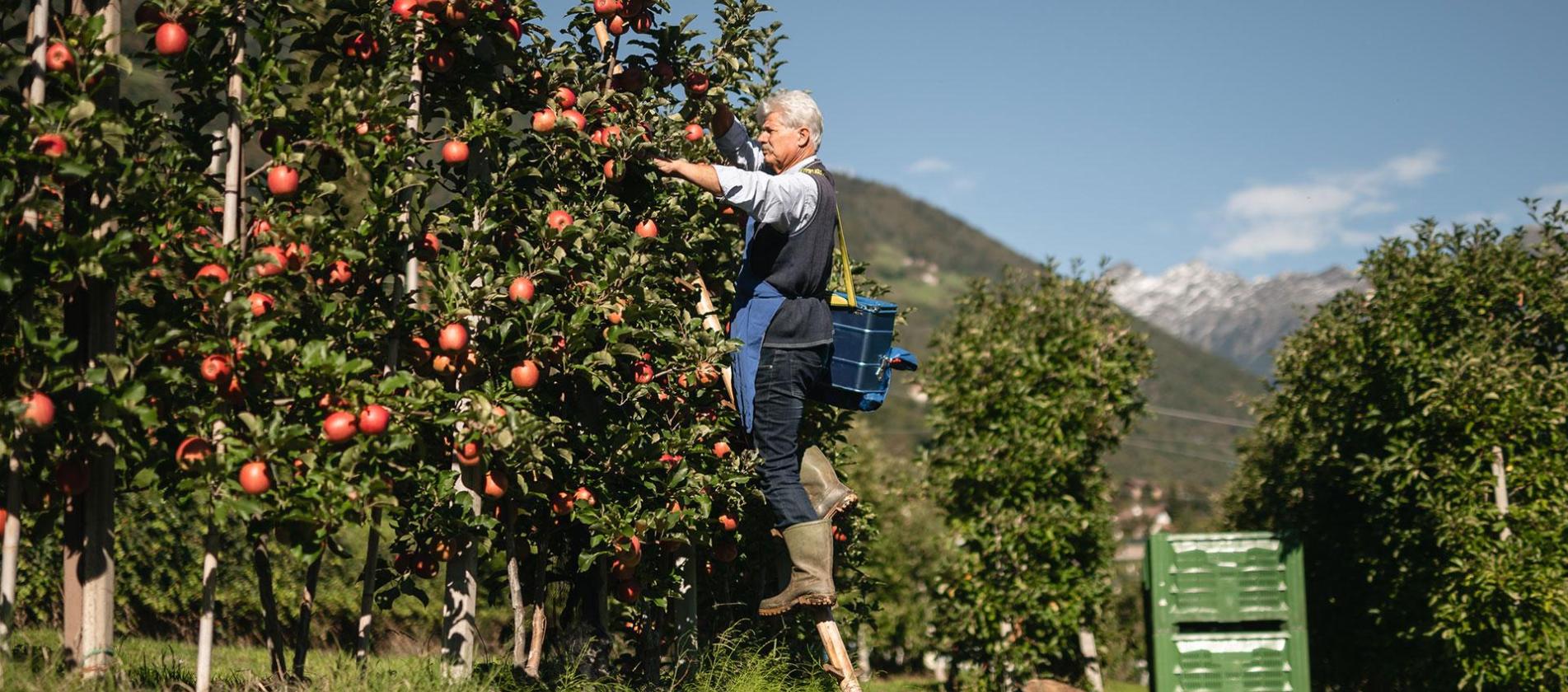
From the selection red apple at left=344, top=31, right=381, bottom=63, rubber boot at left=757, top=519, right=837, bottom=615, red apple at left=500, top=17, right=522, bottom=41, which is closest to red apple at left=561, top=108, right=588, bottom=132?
red apple at left=500, top=17, right=522, bottom=41

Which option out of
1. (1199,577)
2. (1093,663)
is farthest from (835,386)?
(1093,663)

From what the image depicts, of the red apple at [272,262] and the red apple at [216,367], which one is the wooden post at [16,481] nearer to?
the red apple at [216,367]

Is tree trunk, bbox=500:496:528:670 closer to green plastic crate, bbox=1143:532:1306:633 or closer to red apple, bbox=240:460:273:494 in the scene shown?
red apple, bbox=240:460:273:494

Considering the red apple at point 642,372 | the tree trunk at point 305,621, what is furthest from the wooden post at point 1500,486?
the tree trunk at point 305,621

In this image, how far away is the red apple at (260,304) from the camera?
3480 mm

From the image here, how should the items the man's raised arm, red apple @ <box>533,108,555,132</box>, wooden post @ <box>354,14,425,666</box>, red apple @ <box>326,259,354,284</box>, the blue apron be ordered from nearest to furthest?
red apple @ <box>326,259,354,284</box>
wooden post @ <box>354,14,425,666</box>
red apple @ <box>533,108,555,132</box>
the blue apron
the man's raised arm

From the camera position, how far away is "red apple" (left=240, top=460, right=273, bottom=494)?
10.8 ft

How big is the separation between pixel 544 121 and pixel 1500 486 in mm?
9073

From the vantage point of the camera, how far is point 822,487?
16.3 ft

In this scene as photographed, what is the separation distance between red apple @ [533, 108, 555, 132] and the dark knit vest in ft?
3.25

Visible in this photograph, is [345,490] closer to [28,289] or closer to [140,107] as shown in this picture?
[28,289]

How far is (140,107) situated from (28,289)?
26.2 inches

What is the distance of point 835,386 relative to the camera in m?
4.95

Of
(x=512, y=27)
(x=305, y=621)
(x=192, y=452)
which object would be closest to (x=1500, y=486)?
(x=512, y=27)
